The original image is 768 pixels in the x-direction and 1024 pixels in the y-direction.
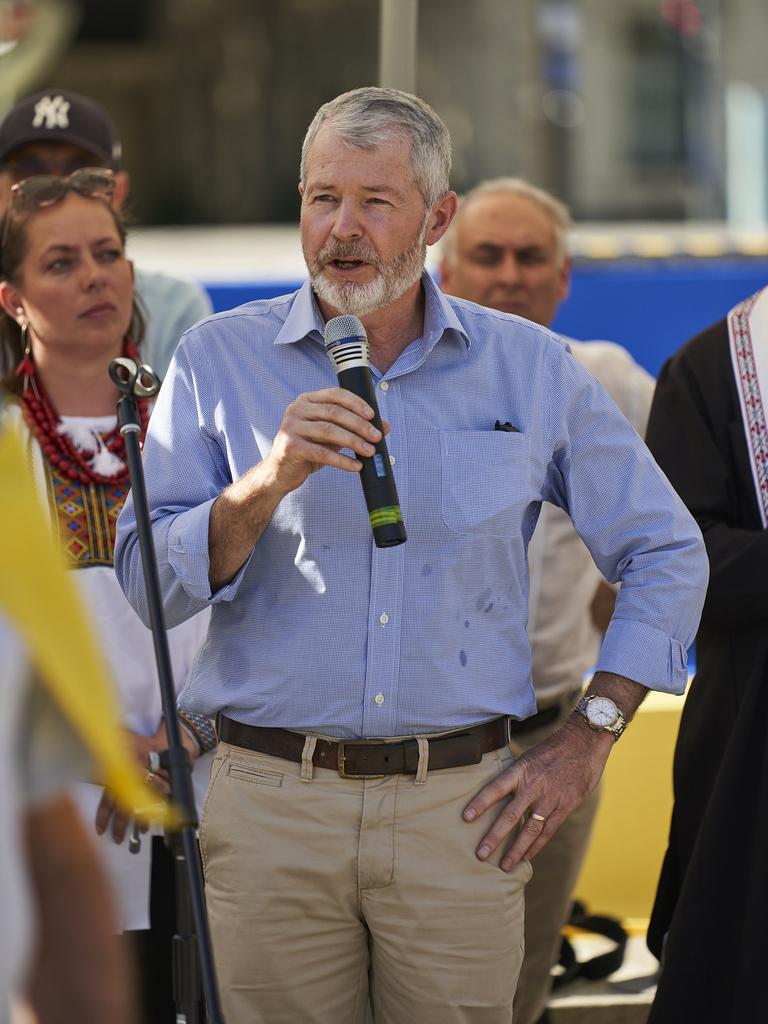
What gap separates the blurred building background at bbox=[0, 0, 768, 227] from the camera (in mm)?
22750

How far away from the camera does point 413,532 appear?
2.62 m

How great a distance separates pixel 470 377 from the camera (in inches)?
107

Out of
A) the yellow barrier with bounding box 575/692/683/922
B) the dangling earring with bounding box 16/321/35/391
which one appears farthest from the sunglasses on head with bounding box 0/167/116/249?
the yellow barrier with bounding box 575/692/683/922

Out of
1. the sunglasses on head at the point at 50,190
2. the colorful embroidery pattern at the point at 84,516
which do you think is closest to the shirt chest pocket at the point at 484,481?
the colorful embroidery pattern at the point at 84,516

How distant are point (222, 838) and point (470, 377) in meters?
0.92

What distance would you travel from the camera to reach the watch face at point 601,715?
2.66 m

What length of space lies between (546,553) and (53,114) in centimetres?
172

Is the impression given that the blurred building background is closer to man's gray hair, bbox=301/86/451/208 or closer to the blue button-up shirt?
man's gray hair, bbox=301/86/451/208

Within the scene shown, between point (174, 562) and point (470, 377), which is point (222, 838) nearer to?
point (174, 562)

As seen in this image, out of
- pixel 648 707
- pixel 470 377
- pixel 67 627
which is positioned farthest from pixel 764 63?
pixel 67 627

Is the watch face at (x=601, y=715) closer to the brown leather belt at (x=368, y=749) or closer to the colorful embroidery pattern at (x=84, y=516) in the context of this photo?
the brown leather belt at (x=368, y=749)

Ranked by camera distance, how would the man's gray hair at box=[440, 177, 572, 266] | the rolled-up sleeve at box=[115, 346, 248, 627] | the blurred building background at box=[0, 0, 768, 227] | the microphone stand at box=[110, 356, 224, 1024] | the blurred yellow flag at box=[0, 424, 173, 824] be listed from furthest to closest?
the blurred building background at box=[0, 0, 768, 227]
the man's gray hair at box=[440, 177, 572, 266]
the rolled-up sleeve at box=[115, 346, 248, 627]
the microphone stand at box=[110, 356, 224, 1024]
the blurred yellow flag at box=[0, 424, 173, 824]

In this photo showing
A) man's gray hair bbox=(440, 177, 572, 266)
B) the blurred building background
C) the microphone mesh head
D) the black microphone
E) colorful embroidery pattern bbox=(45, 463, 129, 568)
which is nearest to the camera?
the black microphone

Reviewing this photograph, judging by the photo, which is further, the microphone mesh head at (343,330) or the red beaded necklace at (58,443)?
the red beaded necklace at (58,443)
